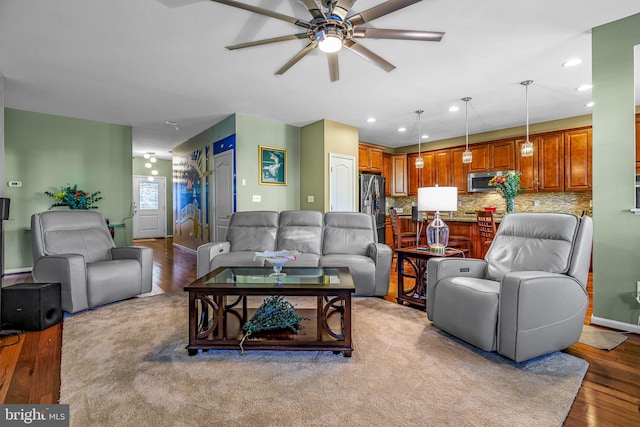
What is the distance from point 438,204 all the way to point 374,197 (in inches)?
134

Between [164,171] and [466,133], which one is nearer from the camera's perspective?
[466,133]

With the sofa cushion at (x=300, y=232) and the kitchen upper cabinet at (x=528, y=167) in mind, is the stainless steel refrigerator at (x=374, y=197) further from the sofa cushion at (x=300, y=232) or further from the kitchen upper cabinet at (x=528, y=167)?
the kitchen upper cabinet at (x=528, y=167)

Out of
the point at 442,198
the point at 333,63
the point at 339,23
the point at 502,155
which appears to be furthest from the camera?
the point at 502,155

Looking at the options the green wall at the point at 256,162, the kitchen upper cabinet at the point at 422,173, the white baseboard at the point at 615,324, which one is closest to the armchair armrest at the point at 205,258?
the green wall at the point at 256,162

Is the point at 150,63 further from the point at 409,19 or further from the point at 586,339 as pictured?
the point at 586,339

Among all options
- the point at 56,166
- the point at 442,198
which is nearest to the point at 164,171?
the point at 56,166

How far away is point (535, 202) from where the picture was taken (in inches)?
226

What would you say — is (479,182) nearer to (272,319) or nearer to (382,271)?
(382,271)

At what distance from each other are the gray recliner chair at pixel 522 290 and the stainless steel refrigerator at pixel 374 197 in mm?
3667

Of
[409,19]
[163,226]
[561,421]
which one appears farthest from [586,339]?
[163,226]

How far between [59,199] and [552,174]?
8.36 metres

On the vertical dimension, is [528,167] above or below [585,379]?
above

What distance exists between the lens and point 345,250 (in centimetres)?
372

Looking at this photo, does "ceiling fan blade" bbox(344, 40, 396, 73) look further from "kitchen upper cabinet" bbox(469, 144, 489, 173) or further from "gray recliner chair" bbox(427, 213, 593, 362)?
"kitchen upper cabinet" bbox(469, 144, 489, 173)
